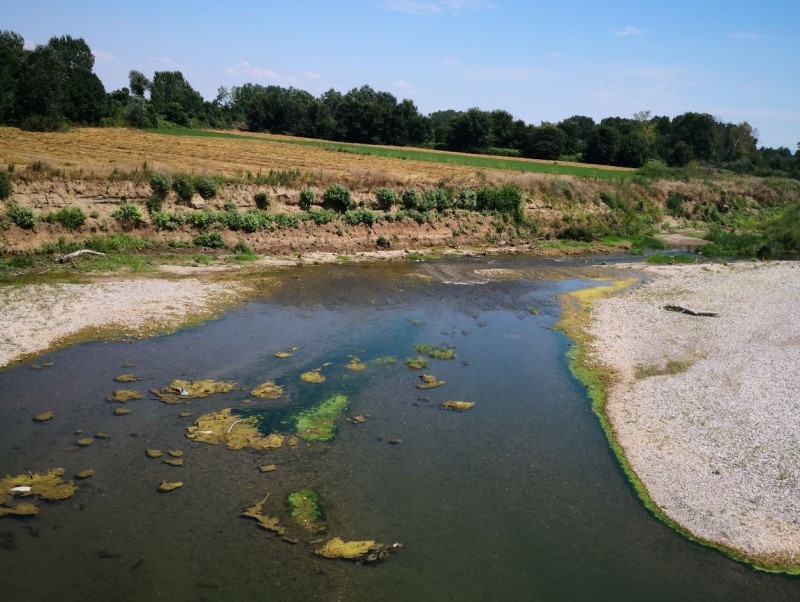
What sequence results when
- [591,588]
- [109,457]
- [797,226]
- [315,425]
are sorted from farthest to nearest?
[797,226] < [315,425] < [109,457] < [591,588]

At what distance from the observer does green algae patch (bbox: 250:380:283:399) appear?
15.9 m

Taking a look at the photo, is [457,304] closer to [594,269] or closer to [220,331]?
[220,331]

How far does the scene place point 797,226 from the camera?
150 ft

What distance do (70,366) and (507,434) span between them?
1207 centimetres

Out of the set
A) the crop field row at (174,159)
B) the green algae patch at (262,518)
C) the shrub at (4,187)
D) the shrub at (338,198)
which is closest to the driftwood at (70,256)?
the shrub at (4,187)

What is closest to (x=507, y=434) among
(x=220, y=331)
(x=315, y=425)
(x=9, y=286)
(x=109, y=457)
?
(x=315, y=425)

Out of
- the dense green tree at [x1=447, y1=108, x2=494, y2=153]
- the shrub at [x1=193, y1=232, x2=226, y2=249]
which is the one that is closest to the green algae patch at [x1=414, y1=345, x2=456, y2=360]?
the shrub at [x1=193, y1=232, x2=226, y2=249]

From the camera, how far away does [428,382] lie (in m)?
17.5

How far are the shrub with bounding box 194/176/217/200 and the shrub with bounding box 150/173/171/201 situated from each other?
156 centimetres

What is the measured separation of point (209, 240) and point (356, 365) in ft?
53.3

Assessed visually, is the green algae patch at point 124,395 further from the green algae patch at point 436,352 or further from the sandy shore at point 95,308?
the green algae patch at point 436,352

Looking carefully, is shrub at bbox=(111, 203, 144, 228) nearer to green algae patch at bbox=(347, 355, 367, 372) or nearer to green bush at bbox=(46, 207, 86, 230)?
green bush at bbox=(46, 207, 86, 230)

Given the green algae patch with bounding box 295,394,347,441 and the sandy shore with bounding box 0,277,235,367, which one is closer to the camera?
the green algae patch with bounding box 295,394,347,441

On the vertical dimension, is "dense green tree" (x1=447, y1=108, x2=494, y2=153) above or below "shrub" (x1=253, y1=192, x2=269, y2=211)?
above
